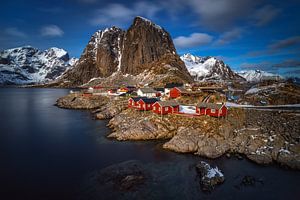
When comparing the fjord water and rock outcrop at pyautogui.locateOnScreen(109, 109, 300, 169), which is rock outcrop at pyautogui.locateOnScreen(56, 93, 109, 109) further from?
rock outcrop at pyautogui.locateOnScreen(109, 109, 300, 169)

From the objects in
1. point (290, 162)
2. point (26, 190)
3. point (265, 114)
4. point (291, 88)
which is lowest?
point (26, 190)

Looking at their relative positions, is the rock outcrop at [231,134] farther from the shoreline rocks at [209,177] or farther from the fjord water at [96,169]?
the shoreline rocks at [209,177]

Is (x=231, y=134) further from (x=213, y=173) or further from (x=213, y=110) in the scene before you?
(x=213, y=173)

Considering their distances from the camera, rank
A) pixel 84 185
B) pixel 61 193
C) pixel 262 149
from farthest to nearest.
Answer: pixel 262 149, pixel 84 185, pixel 61 193

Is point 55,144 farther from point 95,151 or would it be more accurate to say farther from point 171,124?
point 171,124

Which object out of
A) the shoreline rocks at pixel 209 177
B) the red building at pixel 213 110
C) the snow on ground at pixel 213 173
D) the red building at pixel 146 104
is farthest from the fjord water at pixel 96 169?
the red building at pixel 213 110

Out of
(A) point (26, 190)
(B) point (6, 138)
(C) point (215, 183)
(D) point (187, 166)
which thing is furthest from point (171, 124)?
(B) point (6, 138)
